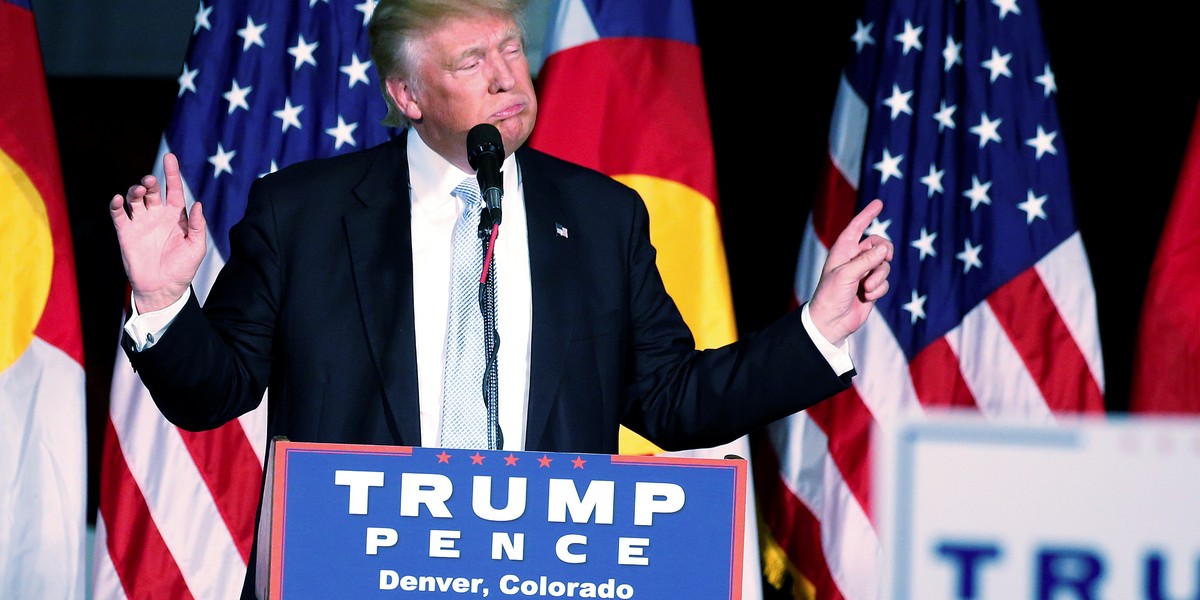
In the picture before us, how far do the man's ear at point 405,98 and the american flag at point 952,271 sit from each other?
166cm

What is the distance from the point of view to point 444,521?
134cm

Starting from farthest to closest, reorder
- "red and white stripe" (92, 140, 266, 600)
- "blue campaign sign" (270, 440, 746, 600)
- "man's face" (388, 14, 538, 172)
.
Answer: "red and white stripe" (92, 140, 266, 600) < "man's face" (388, 14, 538, 172) < "blue campaign sign" (270, 440, 746, 600)

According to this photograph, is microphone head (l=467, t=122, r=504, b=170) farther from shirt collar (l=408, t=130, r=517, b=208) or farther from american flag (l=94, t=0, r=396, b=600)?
american flag (l=94, t=0, r=396, b=600)

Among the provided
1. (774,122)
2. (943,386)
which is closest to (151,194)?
(943,386)

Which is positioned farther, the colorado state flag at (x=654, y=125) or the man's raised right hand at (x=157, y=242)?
the colorado state flag at (x=654, y=125)

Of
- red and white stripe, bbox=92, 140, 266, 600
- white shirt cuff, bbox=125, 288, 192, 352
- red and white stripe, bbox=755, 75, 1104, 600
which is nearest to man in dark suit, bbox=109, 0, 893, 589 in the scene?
white shirt cuff, bbox=125, 288, 192, 352

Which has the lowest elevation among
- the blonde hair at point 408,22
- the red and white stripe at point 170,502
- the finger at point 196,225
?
the red and white stripe at point 170,502

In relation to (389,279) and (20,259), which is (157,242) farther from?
(20,259)

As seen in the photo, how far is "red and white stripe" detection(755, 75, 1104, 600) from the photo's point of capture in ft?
10.5

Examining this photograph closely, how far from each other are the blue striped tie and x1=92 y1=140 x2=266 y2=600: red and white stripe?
1479 millimetres

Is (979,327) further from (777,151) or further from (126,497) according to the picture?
(126,497)

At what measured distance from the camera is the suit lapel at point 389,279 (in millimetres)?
1670

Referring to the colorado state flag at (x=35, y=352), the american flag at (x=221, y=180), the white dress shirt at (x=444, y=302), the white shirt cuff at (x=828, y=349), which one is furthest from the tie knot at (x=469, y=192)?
the colorado state flag at (x=35, y=352)

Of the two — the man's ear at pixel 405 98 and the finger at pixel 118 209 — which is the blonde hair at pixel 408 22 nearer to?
the man's ear at pixel 405 98
